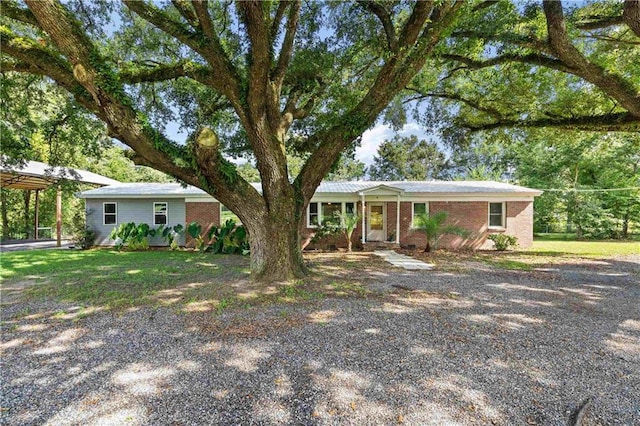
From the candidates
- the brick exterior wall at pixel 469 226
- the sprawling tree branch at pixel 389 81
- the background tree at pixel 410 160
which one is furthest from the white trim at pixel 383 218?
the background tree at pixel 410 160

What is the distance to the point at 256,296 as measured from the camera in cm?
574

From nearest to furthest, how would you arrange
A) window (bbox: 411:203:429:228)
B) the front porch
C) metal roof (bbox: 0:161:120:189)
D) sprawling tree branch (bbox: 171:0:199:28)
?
sprawling tree branch (bbox: 171:0:199:28) → metal roof (bbox: 0:161:120:189) → the front porch → window (bbox: 411:203:429:228)

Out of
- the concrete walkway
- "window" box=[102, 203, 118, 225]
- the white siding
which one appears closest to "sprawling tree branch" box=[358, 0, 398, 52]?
the concrete walkway

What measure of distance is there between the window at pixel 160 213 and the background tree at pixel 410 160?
28053mm

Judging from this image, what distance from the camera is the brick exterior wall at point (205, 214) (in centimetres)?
1444

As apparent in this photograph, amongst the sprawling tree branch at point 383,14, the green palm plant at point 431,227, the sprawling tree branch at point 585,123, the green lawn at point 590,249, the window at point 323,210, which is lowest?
the green lawn at point 590,249

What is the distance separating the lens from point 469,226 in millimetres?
14328

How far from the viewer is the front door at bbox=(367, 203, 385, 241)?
1501cm

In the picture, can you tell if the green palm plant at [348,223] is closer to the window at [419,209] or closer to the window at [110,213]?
the window at [419,209]

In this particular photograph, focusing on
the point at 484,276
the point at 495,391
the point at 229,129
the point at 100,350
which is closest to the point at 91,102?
the point at 100,350

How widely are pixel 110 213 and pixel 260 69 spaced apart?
44.2 feet

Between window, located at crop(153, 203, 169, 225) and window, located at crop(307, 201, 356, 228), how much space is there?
7.08 m

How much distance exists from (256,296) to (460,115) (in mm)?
11057

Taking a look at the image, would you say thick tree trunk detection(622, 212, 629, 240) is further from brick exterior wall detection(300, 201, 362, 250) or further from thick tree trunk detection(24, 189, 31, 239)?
thick tree trunk detection(24, 189, 31, 239)
